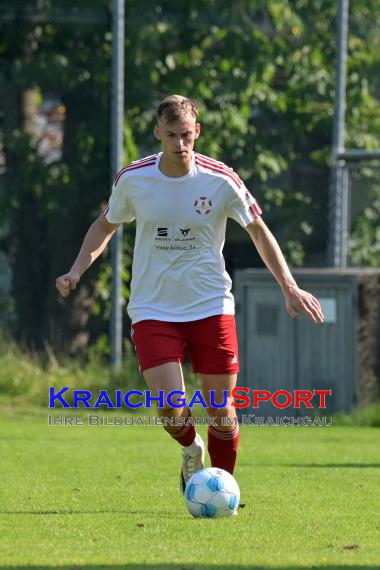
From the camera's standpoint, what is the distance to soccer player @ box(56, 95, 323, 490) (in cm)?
721

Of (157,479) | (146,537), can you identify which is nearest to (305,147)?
(157,479)

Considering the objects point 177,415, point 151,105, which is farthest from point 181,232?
point 151,105

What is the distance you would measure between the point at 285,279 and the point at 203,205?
2.01ft

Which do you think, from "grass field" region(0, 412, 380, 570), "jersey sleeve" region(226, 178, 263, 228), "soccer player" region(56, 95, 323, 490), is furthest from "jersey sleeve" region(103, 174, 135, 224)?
"grass field" region(0, 412, 380, 570)

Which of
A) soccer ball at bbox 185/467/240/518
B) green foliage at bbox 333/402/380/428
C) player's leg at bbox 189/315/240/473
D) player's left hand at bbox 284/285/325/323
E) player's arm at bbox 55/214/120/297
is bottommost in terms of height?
green foliage at bbox 333/402/380/428

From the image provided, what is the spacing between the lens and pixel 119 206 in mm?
7449

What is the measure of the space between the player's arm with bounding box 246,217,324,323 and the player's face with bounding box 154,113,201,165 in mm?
581

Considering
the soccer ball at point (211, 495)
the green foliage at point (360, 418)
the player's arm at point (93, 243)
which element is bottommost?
the green foliage at point (360, 418)

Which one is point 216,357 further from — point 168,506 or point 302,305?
point 168,506

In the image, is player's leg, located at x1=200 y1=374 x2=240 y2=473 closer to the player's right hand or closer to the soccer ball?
the soccer ball

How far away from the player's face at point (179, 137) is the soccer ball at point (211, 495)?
1.73 meters

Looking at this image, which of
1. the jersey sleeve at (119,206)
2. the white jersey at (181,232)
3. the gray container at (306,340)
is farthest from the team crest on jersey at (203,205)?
the gray container at (306,340)

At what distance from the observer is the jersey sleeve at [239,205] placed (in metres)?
7.28

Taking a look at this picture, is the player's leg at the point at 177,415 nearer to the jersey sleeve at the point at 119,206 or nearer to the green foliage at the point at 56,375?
the jersey sleeve at the point at 119,206
